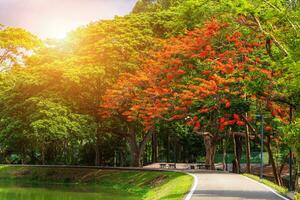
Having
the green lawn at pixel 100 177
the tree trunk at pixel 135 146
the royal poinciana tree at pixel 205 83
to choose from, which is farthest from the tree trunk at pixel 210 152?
the tree trunk at pixel 135 146

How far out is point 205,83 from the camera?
119 ft

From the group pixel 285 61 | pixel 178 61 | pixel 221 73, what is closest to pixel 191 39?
pixel 178 61

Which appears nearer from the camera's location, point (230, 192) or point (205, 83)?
point (230, 192)

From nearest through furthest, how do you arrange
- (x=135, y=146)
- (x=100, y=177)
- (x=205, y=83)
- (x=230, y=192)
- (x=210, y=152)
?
(x=230, y=192)
(x=205, y=83)
(x=210, y=152)
(x=100, y=177)
(x=135, y=146)

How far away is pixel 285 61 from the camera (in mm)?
23531

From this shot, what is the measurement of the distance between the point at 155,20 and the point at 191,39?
46.4 feet

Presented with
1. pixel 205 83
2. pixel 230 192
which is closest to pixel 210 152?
pixel 205 83

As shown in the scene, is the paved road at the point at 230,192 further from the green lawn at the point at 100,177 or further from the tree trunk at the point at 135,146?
the tree trunk at the point at 135,146

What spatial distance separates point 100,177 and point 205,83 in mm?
17604

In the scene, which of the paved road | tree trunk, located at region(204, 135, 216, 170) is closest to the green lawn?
tree trunk, located at region(204, 135, 216, 170)

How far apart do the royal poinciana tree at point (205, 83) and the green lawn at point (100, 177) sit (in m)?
4.16

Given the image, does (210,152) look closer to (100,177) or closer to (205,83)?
(100,177)

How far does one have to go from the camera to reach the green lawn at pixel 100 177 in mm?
41250

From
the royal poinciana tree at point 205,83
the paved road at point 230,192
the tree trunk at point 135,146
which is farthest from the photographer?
the tree trunk at point 135,146
